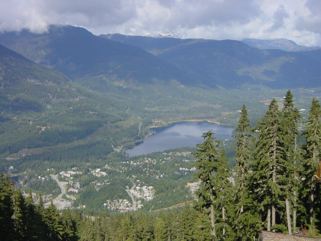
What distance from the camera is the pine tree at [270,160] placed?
4650 cm

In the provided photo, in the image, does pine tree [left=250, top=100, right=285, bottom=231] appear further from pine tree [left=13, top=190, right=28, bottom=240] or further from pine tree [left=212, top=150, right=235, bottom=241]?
pine tree [left=13, top=190, right=28, bottom=240]

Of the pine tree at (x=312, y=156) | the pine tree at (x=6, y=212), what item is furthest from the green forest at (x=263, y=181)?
the pine tree at (x=6, y=212)

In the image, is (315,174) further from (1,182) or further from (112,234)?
(112,234)

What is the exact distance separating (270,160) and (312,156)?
28.6ft

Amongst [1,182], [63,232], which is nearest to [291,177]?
[1,182]

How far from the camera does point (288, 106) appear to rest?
58.7 metres

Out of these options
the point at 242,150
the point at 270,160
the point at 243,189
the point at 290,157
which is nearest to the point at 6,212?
the point at 243,189

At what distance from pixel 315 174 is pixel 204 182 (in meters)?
11.4

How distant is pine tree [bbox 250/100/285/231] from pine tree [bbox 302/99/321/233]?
18.6 ft

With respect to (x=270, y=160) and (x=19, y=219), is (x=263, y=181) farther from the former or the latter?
(x=19, y=219)

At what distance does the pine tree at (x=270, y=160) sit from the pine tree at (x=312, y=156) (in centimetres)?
568

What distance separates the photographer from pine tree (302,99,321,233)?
51500 mm

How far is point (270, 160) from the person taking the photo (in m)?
46.3

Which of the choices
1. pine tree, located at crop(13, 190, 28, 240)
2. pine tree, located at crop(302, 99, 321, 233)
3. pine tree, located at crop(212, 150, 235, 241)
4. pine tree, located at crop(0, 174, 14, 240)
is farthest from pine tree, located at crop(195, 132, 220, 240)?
pine tree, located at crop(13, 190, 28, 240)
